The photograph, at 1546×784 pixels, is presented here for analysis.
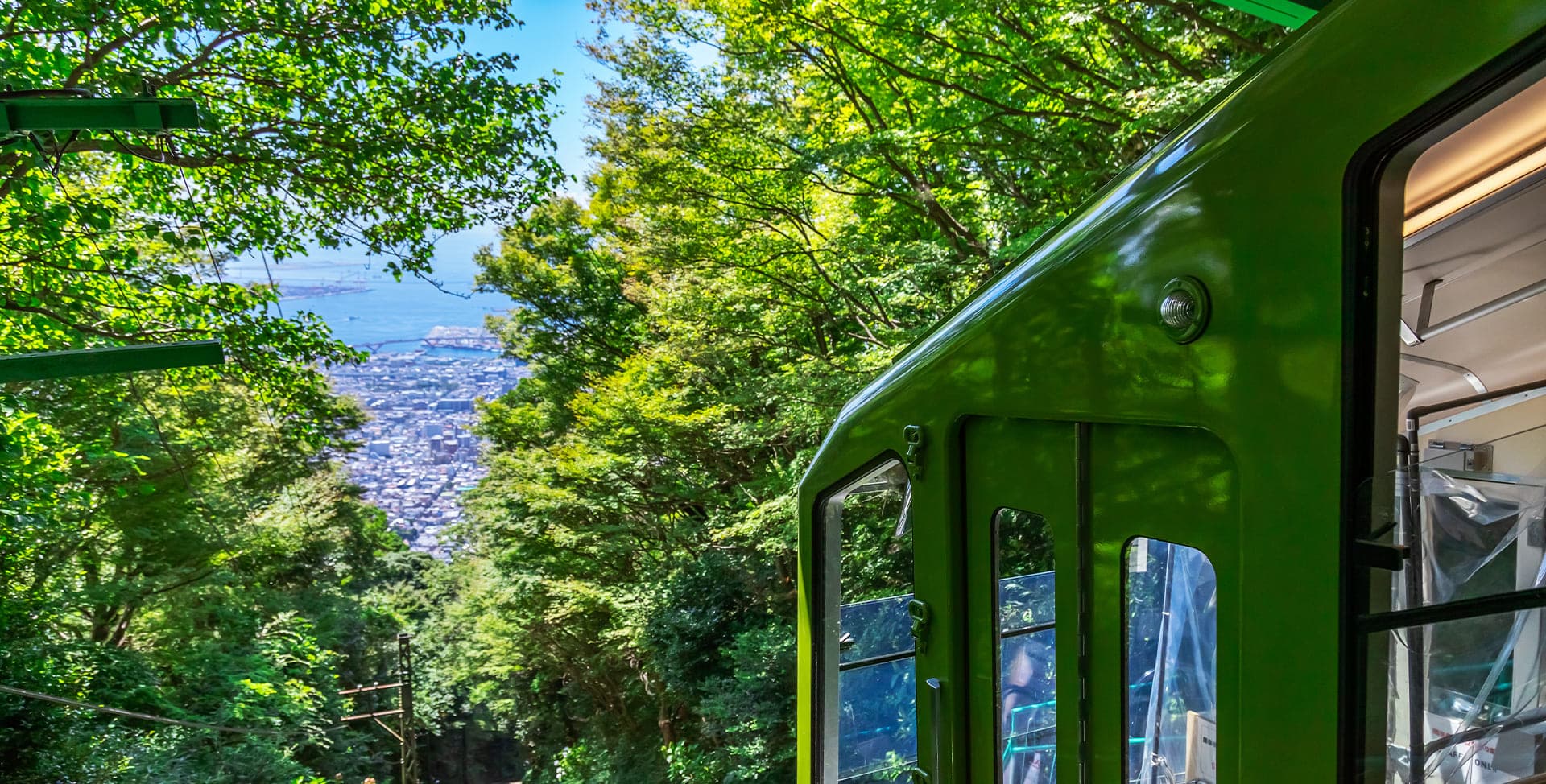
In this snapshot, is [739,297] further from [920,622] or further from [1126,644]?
[1126,644]

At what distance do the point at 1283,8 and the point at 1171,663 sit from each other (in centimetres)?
314

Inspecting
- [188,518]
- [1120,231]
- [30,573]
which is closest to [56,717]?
[30,573]

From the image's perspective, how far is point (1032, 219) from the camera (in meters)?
8.00

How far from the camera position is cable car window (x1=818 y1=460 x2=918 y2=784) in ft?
7.84

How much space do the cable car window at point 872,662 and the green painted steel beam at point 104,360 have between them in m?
2.59

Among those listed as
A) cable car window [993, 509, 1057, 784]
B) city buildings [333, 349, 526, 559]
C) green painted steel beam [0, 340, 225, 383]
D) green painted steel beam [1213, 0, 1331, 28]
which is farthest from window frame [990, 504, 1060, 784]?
city buildings [333, 349, 526, 559]

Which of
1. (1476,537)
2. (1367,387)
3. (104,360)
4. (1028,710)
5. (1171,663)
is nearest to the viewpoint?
(1367,387)

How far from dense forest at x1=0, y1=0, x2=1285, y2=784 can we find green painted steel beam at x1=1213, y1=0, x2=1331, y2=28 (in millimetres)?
1610

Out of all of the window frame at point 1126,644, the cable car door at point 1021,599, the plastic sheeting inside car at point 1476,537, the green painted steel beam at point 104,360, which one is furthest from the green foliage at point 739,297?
the green painted steel beam at point 104,360

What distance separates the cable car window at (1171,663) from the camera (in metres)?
1.41

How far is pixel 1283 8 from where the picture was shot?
3359 mm

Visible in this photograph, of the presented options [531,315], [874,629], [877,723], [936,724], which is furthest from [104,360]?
[531,315]

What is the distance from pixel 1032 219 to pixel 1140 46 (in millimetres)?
1890

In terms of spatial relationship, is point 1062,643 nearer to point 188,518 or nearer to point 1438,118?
point 1438,118
